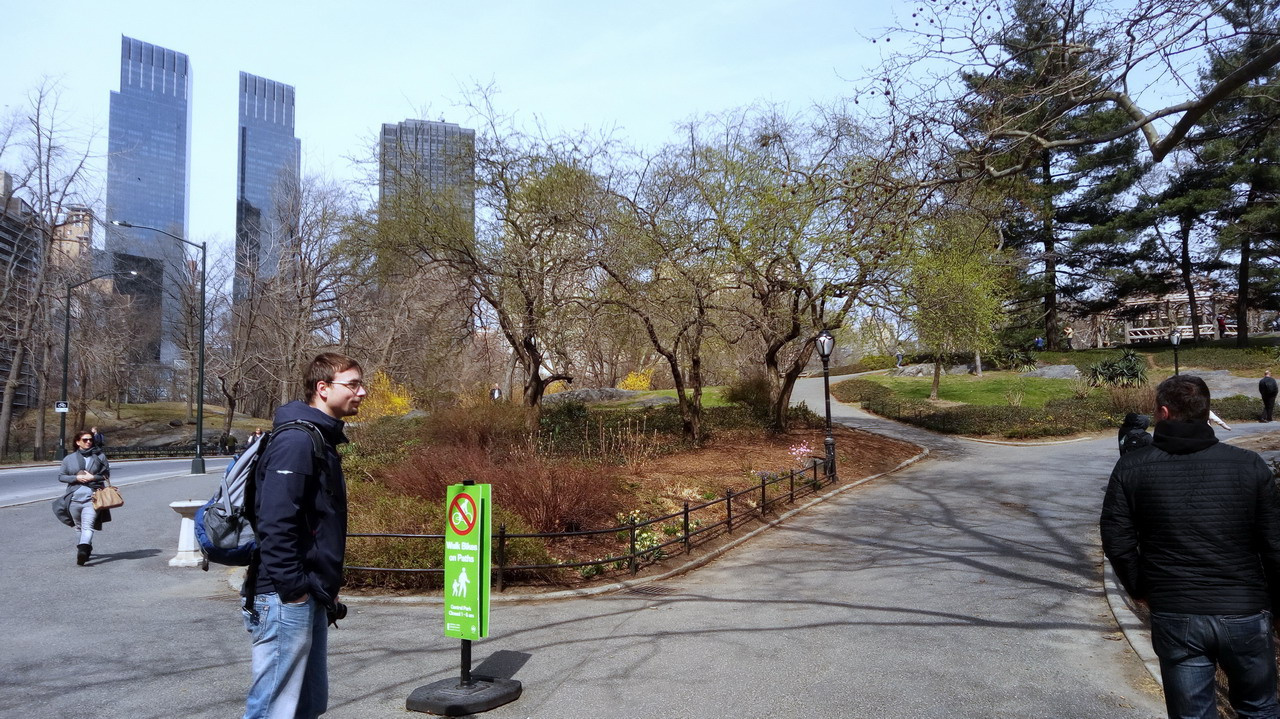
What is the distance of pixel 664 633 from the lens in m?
7.28

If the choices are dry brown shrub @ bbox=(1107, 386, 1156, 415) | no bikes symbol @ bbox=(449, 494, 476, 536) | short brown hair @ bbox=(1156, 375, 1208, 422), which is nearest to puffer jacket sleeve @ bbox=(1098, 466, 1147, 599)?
short brown hair @ bbox=(1156, 375, 1208, 422)

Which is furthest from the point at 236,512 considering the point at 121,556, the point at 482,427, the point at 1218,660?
the point at 482,427

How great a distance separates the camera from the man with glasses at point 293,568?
10.8 feet

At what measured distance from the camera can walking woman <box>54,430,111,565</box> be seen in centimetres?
1036

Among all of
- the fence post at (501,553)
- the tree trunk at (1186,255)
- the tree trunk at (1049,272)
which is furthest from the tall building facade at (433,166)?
the tree trunk at (1186,255)

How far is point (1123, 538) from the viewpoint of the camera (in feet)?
11.8

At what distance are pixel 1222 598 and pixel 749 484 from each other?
12.8 meters

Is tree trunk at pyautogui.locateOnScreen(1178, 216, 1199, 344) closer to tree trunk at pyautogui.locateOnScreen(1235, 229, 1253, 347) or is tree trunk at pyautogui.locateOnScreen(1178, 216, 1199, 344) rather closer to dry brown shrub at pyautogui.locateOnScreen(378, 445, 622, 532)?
tree trunk at pyautogui.locateOnScreen(1235, 229, 1253, 347)

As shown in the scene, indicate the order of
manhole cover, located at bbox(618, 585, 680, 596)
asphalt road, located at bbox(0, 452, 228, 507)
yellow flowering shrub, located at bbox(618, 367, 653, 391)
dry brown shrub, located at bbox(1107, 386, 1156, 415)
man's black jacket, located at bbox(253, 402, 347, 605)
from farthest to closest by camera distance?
yellow flowering shrub, located at bbox(618, 367, 653, 391), dry brown shrub, located at bbox(1107, 386, 1156, 415), asphalt road, located at bbox(0, 452, 228, 507), manhole cover, located at bbox(618, 585, 680, 596), man's black jacket, located at bbox(253, 402, 347, 605)

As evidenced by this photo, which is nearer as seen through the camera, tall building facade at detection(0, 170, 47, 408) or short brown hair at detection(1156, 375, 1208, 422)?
short brown hair at detection(1156, 375, 1208, 422)

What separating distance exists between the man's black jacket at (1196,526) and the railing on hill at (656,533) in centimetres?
615

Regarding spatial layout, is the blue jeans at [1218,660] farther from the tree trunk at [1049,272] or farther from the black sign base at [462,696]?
the tree trunk at [1049,272]

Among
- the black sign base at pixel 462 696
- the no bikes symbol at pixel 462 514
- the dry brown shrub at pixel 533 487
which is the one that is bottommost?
the black sign base at pixel 462 696

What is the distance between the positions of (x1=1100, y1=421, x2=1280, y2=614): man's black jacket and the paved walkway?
2124 mm
